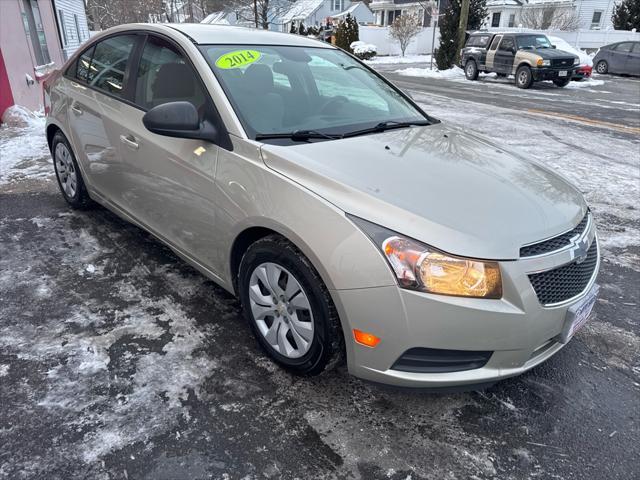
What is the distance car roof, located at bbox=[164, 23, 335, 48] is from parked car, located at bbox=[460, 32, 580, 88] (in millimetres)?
15367

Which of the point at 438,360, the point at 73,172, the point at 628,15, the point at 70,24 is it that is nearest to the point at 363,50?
the point at 628,15

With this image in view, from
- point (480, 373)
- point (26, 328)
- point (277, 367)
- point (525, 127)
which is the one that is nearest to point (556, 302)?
point (480, 373)

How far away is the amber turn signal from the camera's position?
2.13 metres

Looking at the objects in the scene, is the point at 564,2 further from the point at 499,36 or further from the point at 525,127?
the point at 525,127

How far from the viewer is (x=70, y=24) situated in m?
19.1

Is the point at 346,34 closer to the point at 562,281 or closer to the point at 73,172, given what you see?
the point at 73,172

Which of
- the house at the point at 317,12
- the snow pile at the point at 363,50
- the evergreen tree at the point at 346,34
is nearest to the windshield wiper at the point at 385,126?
the evergreen tree at the point at 346,34

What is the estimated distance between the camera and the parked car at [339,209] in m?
2.06

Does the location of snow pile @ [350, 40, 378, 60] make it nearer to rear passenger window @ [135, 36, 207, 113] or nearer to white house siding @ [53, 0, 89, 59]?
white house siding @ [53, 0, 89, 59]

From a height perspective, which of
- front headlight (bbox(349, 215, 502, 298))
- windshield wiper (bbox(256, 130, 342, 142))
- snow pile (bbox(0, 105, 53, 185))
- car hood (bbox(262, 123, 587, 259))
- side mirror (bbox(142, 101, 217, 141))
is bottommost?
snow pile (bbox(0, 105, 53, 185))

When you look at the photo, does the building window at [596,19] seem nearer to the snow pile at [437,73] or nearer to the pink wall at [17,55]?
the snow pile at [437,73]

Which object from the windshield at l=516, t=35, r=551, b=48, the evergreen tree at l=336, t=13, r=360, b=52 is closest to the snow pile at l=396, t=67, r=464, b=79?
the windshield at l=516, t=35, r=551, b=48

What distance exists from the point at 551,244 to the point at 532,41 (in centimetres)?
1853

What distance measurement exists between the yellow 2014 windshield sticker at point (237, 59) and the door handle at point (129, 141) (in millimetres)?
817
